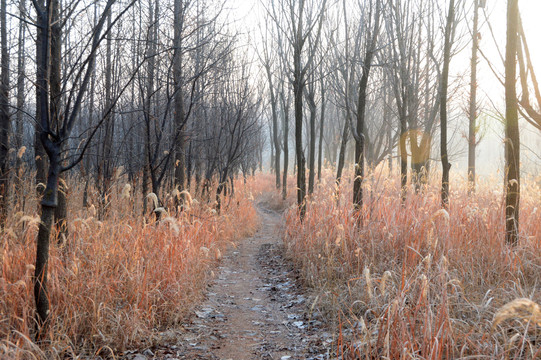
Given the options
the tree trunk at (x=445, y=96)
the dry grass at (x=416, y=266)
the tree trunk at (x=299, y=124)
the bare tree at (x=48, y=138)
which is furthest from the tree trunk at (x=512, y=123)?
the bare tree at (x=48, y=138)

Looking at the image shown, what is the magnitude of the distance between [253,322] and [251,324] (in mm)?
62

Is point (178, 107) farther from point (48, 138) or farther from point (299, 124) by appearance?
point (48, 138)

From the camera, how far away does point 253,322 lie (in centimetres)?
423

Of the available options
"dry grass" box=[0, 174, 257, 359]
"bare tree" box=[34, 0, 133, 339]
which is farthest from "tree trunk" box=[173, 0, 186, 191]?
"bare tree" box=[34, 0, 133, 339]

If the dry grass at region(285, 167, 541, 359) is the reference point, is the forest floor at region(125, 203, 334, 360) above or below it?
below

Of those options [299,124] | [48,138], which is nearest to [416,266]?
[48,138]

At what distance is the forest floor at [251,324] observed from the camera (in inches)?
135

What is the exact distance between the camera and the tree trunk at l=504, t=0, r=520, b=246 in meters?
4.45

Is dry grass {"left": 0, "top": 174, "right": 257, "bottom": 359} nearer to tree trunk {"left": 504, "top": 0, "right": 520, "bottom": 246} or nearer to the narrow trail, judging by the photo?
the narrow trail

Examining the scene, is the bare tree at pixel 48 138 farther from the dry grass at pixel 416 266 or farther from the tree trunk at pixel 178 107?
the tree trunk at pixel 178 107

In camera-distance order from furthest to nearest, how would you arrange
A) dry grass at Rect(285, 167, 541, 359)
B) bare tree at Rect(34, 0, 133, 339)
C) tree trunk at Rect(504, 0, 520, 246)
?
tree trunk at Rect(504, 0, 520, 246)
dry grass at Rect(285, 167, 541, 359)
bare tree at Rect(34, 0, 133, 339)

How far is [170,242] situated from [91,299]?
5.21 feet

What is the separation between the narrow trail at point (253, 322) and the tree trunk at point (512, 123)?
2588 mm

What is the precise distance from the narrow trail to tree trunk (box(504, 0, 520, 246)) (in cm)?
259
